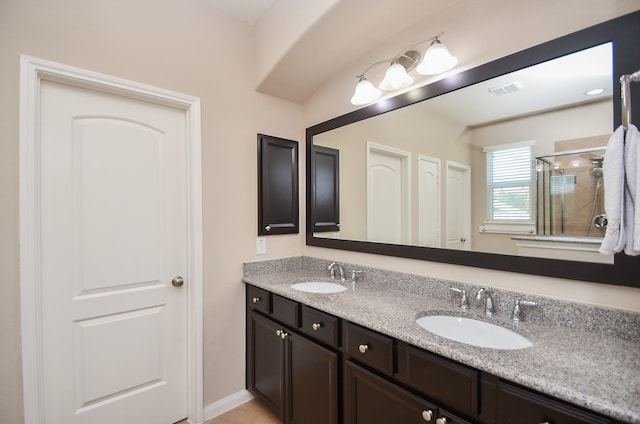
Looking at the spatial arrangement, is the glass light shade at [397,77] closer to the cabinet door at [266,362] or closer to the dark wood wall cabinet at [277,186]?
the dark wood wall cabinet at [277,186]

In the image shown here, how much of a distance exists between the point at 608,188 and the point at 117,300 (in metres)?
2.28

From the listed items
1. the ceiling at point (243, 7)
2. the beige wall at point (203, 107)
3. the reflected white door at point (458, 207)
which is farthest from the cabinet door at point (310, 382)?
the ceiling at point (243, 7)

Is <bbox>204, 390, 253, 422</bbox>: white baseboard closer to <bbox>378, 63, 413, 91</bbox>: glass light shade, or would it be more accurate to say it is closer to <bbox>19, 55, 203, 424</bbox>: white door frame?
<bbox>19, 55, 203, 424</bbox>: white door frame

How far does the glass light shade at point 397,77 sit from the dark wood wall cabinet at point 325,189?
645mm

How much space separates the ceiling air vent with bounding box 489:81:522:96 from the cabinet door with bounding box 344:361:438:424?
137cm

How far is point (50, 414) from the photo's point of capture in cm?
153

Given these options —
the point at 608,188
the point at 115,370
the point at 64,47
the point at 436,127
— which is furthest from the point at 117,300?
the point at 608,188

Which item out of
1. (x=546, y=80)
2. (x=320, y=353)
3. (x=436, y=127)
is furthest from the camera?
(x=436, y=127)

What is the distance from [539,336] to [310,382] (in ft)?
3.52

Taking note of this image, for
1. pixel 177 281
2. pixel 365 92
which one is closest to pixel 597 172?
pixel 365 92

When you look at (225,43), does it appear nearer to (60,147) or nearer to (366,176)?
(60,147)

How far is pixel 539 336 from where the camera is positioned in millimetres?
1095

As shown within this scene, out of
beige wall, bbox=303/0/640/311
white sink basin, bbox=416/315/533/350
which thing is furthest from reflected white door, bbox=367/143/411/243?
white sink basin, bbox=416/315/533/350

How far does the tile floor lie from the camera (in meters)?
1.92
